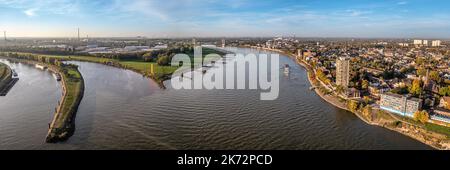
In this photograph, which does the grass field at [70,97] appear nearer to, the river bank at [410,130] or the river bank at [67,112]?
the river bank at [67,112]

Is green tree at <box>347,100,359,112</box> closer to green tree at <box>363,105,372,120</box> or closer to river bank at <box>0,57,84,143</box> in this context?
green tree at <box>363,105,372,120</box>

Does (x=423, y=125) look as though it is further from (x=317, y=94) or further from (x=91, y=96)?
(x=91, y=96)

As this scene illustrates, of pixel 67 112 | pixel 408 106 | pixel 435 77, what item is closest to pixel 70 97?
pixel 67 112

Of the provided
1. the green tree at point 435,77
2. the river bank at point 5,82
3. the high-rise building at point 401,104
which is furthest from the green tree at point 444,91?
the river bank at point 5,82

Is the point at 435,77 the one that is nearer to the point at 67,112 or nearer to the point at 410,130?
the point at 410,130

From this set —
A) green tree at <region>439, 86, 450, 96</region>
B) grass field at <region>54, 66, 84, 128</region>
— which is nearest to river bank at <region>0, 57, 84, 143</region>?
grass field at <region>54, 66, 84, 128</region>

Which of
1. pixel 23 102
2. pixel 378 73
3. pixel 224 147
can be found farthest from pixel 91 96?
pixel 378 73

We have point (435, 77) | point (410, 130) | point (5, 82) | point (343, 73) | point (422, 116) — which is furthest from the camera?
point (435, 77)
